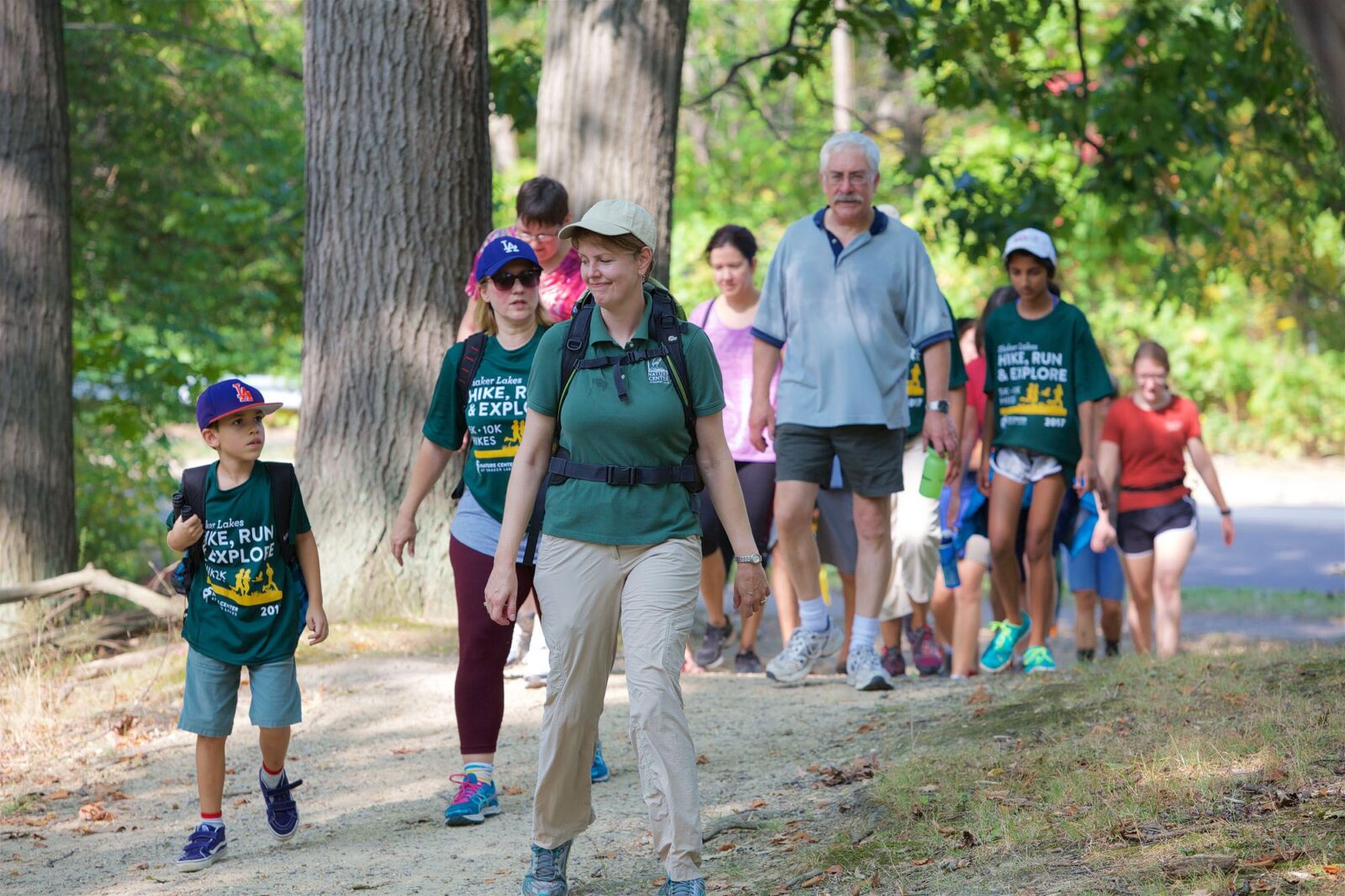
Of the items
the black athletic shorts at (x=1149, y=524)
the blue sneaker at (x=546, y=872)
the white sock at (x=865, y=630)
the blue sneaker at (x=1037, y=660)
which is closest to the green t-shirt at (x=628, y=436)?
the blue sneaker at (x=546, y=872)

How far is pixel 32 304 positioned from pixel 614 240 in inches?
271

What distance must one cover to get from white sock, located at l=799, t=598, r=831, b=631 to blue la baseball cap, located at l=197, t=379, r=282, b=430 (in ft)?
9.70

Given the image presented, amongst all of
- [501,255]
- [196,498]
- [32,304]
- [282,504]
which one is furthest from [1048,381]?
[32,304]

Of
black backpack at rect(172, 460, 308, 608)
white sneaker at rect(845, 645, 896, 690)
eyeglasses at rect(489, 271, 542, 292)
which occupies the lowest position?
white sneaker at rect(845, 645, 896, 690)

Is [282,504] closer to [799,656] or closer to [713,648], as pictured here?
[799,656]

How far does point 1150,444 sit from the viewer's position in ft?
29.5

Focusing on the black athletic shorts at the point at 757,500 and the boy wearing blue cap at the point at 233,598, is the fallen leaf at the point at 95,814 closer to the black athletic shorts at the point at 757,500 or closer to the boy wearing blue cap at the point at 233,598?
the boy wearing blue cap at the point at 233,598

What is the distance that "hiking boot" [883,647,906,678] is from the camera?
26.9 feet

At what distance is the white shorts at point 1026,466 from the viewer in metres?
8.02

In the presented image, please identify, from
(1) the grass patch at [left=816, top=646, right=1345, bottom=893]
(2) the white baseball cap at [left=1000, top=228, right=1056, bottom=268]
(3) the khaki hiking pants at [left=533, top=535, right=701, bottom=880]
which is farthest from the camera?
(2) the white baseball cap at [left=1000, top=228, right=1056, bottom=268]

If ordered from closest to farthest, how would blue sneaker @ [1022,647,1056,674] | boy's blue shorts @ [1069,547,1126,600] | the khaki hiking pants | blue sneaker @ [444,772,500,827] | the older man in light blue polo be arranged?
1. the khaki hiking pants
2. blue sneaker @ [444,772,500,827]
3. the older man in light blue polo
4. blue sneaker @ [1022,647,1056,674]
5. boy's blue shorts @ [1069,547,1126,600]

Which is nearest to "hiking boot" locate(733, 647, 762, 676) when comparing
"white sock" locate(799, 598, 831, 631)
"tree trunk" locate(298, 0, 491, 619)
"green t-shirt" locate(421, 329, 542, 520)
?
"white sock" locate(799, 598, 831, 631)

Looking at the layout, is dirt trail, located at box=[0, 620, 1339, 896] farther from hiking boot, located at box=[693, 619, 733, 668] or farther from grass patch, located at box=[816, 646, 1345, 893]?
hiking boot, located at box=[693, 619, 733, 668]

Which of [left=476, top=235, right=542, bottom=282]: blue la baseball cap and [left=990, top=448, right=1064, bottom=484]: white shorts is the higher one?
[left=476, top=235, right=542, bottom=282]: blue la baseball cap
